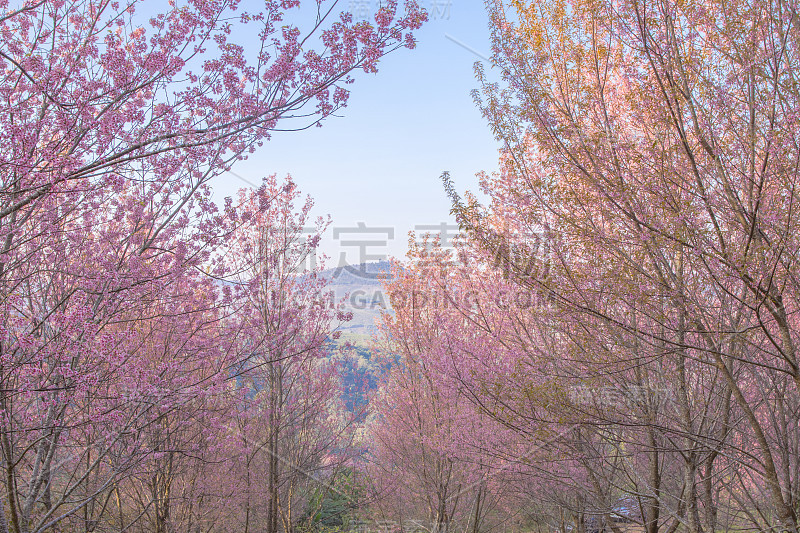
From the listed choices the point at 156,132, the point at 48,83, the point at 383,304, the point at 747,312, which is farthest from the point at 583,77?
the point at 383,304

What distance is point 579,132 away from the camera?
4.55m

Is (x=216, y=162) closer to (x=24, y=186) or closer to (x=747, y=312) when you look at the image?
(x=24, y=186)

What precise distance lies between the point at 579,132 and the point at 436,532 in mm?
8036

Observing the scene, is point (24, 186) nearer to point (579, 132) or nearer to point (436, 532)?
point (579, 132)

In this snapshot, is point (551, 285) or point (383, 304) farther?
point (383, 304)

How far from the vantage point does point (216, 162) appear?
179 inches

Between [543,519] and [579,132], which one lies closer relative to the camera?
[579,132]

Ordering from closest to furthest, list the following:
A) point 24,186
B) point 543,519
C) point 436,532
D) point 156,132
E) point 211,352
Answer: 1. point 24,186
2. point 156,132
3. point 211,352
4. point 436,532
5. point 543,519

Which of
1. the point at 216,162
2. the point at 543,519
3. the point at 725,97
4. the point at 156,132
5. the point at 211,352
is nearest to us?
the point at 156,132

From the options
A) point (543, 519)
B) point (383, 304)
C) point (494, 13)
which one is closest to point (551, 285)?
point (494, 13)

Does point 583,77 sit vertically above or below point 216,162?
above

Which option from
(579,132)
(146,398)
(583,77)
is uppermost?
(583,77)

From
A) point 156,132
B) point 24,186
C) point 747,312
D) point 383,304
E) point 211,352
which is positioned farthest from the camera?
point 383,304

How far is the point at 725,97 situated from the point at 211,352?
6.14m
